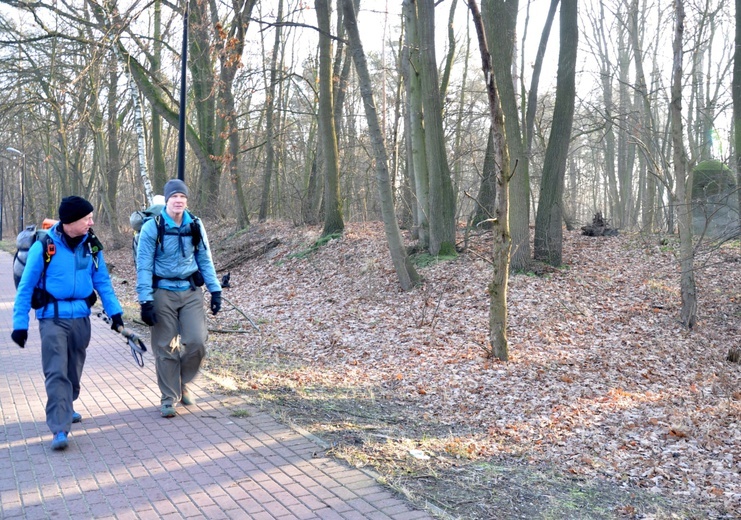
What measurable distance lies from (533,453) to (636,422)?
62.5 inches

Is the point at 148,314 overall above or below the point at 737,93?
below

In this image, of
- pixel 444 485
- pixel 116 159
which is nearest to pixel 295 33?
pixel 116 159

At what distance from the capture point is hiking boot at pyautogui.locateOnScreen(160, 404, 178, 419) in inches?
249

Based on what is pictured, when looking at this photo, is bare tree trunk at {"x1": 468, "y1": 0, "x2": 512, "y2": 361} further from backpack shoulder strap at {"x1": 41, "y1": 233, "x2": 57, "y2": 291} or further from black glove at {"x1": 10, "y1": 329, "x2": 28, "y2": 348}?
black glove at {"x1": 10, "y1": 329, "x2": 28, "y2": 348}

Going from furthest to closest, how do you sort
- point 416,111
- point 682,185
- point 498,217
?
point 416,111 < point 682,185 < point 498,217

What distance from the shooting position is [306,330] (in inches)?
491

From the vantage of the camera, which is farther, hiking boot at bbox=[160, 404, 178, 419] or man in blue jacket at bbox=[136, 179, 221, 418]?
hiking boot at bbox=[160, 404, 178, 419]

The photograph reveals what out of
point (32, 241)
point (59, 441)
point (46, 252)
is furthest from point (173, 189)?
point (59, 441)

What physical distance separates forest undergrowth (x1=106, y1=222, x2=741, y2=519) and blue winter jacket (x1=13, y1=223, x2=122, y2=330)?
2.16 meters

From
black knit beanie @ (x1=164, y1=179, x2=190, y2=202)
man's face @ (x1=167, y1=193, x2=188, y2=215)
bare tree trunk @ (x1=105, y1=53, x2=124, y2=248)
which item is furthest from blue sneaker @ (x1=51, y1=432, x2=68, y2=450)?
bare tree trunk @ (x1=105, y1=53, x2=124, y2=248)

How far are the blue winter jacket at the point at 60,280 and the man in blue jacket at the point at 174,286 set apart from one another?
20.2 inches

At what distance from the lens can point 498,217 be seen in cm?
874

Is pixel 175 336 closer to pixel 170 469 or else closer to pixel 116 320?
pixel 116 320

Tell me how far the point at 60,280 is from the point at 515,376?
5697 mm
